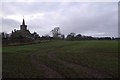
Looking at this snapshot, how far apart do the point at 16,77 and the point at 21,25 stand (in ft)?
431

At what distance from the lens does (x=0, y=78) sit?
1312 cm

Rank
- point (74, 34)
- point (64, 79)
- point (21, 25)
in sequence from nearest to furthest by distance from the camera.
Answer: point (64, 79)
point (21, 25)
point (74, 34)

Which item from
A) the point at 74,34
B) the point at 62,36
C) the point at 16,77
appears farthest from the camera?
the point at 74,34

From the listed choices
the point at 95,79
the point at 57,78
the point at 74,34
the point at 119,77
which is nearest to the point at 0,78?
the point at 57,78

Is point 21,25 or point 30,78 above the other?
point 21,25

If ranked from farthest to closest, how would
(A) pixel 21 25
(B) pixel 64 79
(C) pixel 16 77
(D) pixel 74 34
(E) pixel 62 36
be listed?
1. (D) pixel 74 34
2. (E) pixel 62 36
3. (A) pixel 21 25
4. (C) pixel 16 77
5. (B) pixel 64 79

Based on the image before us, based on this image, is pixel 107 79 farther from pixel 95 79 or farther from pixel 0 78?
pixel 0 78

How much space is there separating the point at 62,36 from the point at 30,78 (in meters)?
141

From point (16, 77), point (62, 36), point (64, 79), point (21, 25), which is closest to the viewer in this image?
point (64, 79)

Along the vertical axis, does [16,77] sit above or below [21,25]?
below

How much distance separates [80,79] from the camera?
41.6 ft

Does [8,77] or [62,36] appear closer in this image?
[8,77]

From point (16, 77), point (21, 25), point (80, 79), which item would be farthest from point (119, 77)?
point (21, 25)

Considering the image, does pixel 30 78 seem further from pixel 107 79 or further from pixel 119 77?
pixel 119 77
